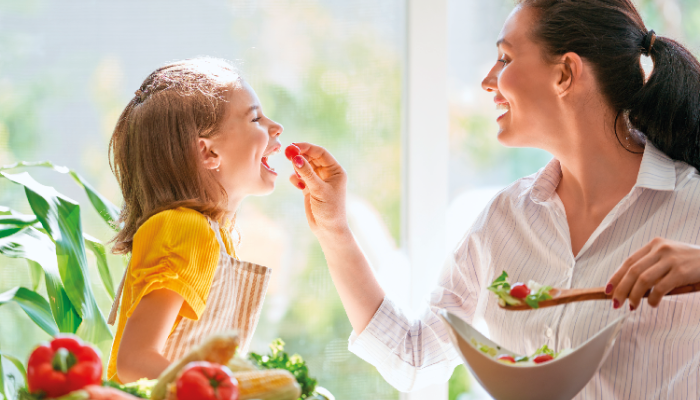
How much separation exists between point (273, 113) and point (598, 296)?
135 cm

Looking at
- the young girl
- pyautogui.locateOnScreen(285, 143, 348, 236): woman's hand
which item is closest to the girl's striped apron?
the young girl

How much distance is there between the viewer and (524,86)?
4.24 ft

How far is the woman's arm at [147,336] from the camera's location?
33.6 inches

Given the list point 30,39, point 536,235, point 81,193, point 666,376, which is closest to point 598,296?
point 666,376

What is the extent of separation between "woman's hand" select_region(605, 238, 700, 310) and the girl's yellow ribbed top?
0.64 meters

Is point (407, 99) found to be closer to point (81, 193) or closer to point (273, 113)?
point (273, 113)

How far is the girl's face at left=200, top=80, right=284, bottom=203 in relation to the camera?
1.24m

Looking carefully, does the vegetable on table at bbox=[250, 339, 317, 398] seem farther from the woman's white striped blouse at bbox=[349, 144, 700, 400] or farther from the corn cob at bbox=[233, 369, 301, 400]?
the woman's white striped blouse at bbox=[349, 144, 700, 400]

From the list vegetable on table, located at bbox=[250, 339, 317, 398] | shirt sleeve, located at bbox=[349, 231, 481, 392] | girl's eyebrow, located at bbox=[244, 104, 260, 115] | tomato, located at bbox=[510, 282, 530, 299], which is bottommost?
shirt sleeve, located at bbox=[349, 231, 481, 392]

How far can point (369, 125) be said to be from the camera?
2.04 m

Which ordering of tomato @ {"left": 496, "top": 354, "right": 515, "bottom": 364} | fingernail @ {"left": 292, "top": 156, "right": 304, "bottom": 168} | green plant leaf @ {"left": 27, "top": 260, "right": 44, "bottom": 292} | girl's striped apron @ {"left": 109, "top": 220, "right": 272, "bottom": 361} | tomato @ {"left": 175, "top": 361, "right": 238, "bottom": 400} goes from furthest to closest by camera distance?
green plant leaf @ {"left": 27, "top": 260, "right": 44, "bottom": 292} → fingernail @ {"left": 292, "top": 156, "right": 304, "bottom": 168} → girl's striped apron @ {"left": 109, "top": 220, "right": 272, "bottom": 361} → tomato @ {"left": 496, "top": 354, "right": 515, "bottom": 364} → tomato @ {"left": 175, "top": 361, "right": 238, "bottom": 400}

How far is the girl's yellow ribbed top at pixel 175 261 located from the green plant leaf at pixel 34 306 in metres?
0.30

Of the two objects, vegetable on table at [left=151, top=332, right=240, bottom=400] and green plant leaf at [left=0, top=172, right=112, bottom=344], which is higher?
vegetable on table at [left=151, top=332, right=240, bottom=400]

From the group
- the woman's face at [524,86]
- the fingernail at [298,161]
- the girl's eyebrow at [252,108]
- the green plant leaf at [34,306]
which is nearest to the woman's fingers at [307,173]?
the fingernail at [298,161]
